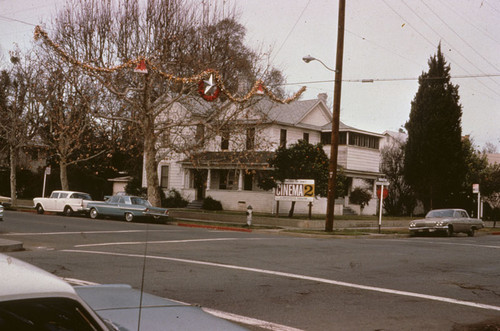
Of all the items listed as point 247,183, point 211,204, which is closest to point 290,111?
point 247,183

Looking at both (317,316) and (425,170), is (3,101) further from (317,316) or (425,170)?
(317,316)

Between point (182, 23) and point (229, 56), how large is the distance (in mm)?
3175

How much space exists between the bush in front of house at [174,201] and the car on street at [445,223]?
20.1m

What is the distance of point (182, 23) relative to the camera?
93.5 ft

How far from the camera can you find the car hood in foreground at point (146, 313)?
3.04 meters

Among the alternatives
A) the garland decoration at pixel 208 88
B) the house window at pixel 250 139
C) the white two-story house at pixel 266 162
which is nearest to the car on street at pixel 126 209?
the house window at pixel 250 139

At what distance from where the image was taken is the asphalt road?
25.1ft

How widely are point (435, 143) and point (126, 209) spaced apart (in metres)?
24.7

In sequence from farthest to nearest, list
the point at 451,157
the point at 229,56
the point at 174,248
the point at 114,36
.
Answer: the point at 451,157 → the point at 229,56 → the point at 114,36 → the point at 174,248

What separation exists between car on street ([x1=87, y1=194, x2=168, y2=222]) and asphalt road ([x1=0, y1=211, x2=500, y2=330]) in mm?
11091

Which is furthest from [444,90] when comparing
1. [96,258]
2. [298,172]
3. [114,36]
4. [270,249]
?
[96,258]

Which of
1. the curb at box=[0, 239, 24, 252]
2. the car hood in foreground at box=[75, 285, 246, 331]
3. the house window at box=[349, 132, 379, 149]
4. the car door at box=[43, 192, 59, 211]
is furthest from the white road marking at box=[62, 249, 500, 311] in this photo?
the house window at box=[349, 132, 379, 149]

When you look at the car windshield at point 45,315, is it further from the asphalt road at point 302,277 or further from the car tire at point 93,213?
the car tire at point 93,213

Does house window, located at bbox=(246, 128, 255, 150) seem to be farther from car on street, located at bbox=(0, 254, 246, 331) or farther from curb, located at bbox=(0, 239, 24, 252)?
car on street, located at bbox=(0, 254, 246, 331)
